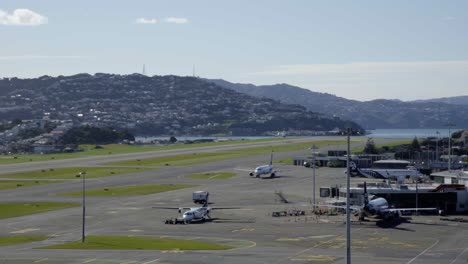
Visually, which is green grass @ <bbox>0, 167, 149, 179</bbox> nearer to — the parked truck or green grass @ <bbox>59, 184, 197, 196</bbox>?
green grass @ <bbox>59, 184, 197, 196</bbox>

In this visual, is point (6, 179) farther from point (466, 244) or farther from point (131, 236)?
point (466, 244)

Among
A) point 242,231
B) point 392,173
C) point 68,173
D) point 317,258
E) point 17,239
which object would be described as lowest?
point 17,239

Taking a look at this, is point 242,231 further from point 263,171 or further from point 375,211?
point 263,171

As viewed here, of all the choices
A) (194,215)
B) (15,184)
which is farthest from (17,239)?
(15,184)

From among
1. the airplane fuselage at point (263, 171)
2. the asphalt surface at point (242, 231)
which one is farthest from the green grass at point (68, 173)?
the airplane fuselage at point (263, 171)

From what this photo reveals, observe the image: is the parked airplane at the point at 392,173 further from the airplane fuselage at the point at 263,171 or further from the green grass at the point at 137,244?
the green grass at the point at 137,244

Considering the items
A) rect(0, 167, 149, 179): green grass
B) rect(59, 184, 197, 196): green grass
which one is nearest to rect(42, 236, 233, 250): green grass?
rect(59, 184, 197, 196): green grass

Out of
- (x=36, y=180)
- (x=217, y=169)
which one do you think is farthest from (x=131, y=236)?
(x=217, y=169)
